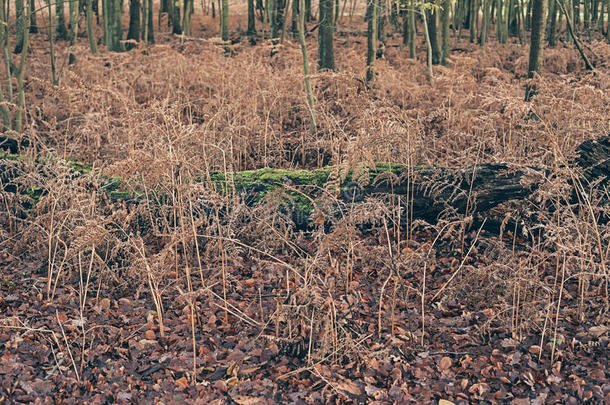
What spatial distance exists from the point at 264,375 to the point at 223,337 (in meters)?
0.57

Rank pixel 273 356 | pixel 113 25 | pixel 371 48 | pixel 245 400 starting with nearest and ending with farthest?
pixel 245 400 → pixel 273 356 → pixel 371 48 → pixel 113 25

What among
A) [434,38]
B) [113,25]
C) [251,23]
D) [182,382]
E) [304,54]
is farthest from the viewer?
[251,23]

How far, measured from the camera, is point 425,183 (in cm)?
541

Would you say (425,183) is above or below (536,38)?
below

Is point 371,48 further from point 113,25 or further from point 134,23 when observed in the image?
point 134,23

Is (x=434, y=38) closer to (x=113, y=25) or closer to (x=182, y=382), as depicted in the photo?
(x=113, y=25)

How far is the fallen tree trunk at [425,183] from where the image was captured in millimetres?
5402

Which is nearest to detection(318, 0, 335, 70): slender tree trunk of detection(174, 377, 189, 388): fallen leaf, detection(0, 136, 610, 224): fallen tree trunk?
detection(0, 136, 610, 224): fallen tree trunk

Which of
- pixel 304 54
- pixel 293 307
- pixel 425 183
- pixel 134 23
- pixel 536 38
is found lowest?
pixel 293 307

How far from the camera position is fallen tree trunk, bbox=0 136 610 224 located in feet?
17.7

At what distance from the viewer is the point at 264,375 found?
3.83 m

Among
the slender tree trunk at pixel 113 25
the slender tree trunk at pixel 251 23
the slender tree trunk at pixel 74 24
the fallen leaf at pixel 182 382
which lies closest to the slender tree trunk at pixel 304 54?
the fallen leaf at pixel 182 382

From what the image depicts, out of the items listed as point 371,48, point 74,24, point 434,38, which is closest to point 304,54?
point 371,48

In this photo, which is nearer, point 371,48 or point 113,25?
point 371,48
